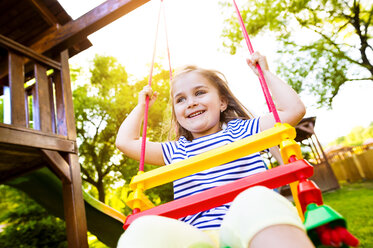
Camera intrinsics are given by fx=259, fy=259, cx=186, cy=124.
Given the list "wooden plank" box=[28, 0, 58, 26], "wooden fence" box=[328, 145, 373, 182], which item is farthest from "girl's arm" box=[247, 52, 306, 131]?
"wooden fence" box=[328, 145, 373, 182]

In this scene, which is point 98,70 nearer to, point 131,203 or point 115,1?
point 115,1

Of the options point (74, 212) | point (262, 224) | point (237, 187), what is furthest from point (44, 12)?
point (262, 224)

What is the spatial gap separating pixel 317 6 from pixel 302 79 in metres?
2.57

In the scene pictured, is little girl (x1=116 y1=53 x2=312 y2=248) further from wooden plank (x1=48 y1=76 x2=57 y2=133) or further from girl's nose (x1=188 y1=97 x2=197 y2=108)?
wooden plank (x1=48 y1=76 x2=57 y2=133)

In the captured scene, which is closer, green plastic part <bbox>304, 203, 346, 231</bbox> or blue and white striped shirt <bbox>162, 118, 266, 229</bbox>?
green plastic part <bbox>304, 203, 346, 231</bbox>

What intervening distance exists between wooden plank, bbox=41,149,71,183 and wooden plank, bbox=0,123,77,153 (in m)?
0.05

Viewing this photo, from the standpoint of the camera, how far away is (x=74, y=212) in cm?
270

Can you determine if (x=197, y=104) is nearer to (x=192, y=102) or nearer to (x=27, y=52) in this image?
(x=192, y=102)

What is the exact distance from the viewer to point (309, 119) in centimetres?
998

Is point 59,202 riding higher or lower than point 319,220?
higher

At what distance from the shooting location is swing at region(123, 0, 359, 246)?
528 mm

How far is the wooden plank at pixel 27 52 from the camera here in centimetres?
269

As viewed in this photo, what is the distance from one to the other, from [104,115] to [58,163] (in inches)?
342

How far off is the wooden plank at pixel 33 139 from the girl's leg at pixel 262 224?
7.69 ft
